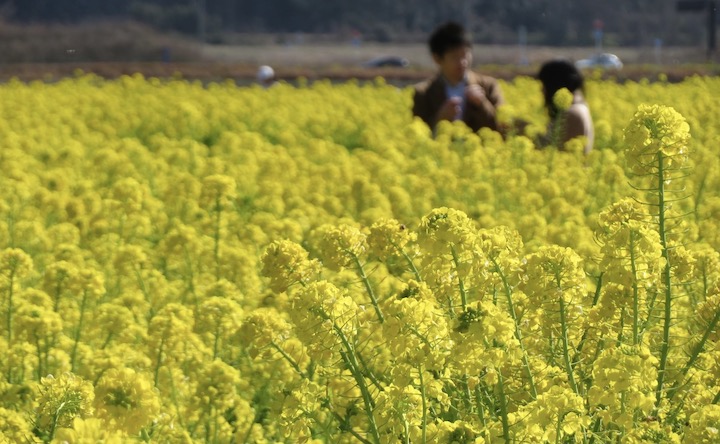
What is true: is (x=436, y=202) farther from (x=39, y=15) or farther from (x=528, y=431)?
(x=39, y=15)

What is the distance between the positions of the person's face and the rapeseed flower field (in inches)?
13.2

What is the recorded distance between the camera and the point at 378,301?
402 cm

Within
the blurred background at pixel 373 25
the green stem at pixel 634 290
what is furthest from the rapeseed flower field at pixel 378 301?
the blurred background at pixel 373 25

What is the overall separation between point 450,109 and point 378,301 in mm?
4761

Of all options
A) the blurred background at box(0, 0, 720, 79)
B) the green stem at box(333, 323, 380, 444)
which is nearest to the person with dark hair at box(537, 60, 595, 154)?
the green stem at box(333, 323, 380, 444)

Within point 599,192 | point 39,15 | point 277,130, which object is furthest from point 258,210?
point 39,15

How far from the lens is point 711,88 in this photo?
1512 centimetres

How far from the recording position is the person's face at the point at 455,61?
28.3ft

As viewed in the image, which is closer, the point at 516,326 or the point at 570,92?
the point at 516,326

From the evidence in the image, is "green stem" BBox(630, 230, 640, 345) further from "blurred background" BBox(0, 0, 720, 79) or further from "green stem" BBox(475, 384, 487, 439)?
"blurred background" BBox(0, 0, 720, 79)

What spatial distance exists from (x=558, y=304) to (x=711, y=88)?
12.8 metres

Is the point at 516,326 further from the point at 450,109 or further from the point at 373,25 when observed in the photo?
the point at 373,25

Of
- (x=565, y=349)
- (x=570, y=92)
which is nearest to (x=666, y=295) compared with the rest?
(x=565, y=349)

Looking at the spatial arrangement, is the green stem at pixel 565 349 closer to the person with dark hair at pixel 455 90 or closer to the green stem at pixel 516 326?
the green stem at pixel 516 326
